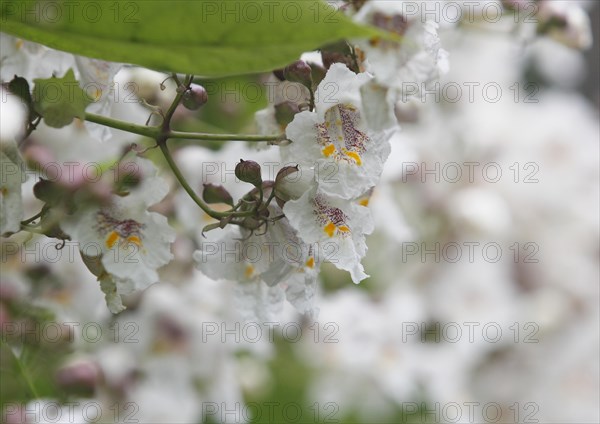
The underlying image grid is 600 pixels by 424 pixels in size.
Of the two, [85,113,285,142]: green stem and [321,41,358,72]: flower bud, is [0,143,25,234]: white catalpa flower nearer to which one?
[85,113,285,142]: green stem

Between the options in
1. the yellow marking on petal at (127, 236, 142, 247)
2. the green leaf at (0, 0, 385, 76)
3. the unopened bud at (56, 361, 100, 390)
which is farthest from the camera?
the unopened bud at (56, 361, 100, 390)

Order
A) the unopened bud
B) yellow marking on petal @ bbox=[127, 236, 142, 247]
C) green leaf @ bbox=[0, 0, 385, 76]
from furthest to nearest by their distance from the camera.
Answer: the unopened bud → yellow marking on petal @ bbox=[127, 236, 142, 247] → green leaf @ bbox=[0, 0, 385, 76]

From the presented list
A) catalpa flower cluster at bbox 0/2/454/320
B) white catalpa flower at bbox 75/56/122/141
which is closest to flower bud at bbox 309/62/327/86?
catalpa flower cluster at bbox 0/2/454/320

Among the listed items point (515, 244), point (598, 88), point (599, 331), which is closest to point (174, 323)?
point (515, 244)

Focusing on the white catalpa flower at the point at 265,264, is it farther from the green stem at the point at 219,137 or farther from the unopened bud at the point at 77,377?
the unopened bud at the point at 77,377

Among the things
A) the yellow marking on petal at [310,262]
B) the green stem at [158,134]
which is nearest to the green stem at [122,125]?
Answer: the green stem at [158,134]

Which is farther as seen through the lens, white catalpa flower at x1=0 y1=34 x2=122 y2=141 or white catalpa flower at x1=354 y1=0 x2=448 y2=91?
white catalpa flower at x1=0 y1=34 x2=122 y2=141

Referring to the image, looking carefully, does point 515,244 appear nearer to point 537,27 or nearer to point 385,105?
point 537,27
